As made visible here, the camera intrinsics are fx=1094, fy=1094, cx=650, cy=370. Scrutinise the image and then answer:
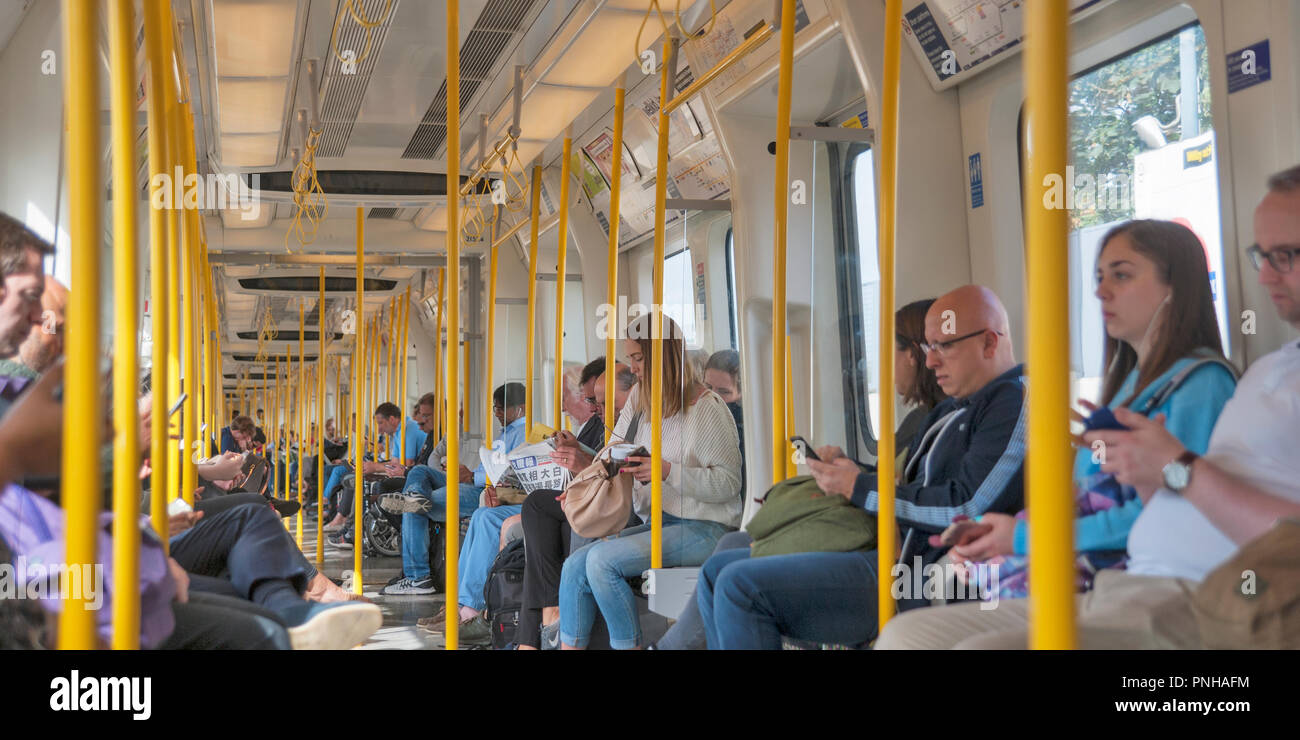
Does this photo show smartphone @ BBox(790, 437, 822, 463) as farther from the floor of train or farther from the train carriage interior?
the floor of train

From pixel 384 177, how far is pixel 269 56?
7.17 ft

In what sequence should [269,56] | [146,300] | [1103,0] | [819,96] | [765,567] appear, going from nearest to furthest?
[146,300]
[765,567]
[1103,0]
[819,96]
[269,56]

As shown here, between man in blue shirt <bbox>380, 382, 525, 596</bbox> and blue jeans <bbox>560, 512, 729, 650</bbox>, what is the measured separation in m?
3.10

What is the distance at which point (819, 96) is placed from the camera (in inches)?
171

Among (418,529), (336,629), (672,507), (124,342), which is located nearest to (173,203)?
(124,342)

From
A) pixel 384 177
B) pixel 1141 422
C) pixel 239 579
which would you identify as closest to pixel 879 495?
pixel 1141 422

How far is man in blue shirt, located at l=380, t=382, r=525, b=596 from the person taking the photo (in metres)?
7.32

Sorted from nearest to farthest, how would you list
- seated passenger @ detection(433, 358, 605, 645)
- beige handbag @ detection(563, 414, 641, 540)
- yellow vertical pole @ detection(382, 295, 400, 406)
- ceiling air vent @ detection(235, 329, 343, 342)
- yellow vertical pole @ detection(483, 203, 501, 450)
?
beige handbag @ detection(563, 414, 641, 540) < seated passenger @ detection(433, 358, 605, 645) < yellow vertical pole @ detection(483, 203, 501, 450) < yellow vertical pole @ detection(382, 295, 400, 406) < ceiling air vent @ detection(235, 329, 343, 342)

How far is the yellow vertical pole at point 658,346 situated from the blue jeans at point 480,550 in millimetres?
1925

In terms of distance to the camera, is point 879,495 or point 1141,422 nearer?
point 1141,422

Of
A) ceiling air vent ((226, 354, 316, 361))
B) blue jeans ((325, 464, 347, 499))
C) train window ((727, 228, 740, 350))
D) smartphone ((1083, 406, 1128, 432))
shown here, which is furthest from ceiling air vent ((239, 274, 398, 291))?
ceiling air vent ((226, 354, 316, 361))
